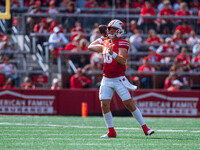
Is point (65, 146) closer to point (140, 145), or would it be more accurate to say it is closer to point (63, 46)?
point (140, 145)

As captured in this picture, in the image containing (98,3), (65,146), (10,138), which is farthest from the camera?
(98,3)

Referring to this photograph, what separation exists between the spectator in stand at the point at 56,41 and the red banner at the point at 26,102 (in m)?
1.94

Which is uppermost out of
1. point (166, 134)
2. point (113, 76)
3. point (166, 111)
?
point (113, 76)

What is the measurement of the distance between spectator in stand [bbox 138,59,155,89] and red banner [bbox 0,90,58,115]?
122 inches

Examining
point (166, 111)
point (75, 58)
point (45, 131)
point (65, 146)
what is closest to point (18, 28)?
point (75, 58)

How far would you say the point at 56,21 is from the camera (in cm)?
1900

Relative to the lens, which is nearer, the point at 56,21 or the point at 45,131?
the point at 45,131

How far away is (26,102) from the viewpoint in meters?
16.1

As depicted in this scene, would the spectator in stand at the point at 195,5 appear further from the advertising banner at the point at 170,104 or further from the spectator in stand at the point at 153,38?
the advertising banner at the point at 170,104

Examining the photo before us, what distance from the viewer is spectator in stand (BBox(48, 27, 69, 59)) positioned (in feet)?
57.9

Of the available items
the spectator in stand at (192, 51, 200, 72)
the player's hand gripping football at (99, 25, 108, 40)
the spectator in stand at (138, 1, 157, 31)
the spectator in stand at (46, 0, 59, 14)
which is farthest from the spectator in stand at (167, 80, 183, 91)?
the player's hand gripping football at (99, 25, 108, 40)

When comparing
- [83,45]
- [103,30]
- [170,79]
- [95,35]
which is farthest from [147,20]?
[103,30]

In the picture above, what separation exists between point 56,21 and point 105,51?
34.8ft

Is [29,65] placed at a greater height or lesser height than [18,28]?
lesser
